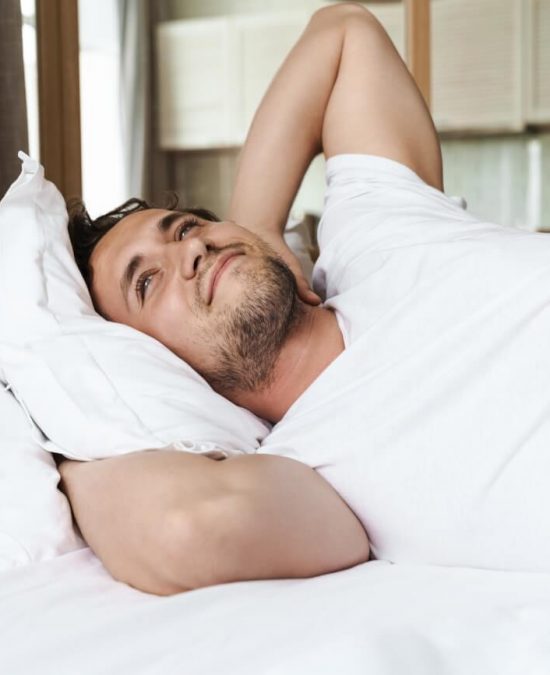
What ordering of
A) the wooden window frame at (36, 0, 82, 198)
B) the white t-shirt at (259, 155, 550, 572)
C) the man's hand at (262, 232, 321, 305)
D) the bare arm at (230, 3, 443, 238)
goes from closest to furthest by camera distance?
the white t-shirt at (259, 155, 550, 572) < the man's hand at (262, 232, 321, 305) < the bare arm at (230, 3, 443, 238) < the wooden window frame at (36, 0, 82, 198)

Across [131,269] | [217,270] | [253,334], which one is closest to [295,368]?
[253,334]

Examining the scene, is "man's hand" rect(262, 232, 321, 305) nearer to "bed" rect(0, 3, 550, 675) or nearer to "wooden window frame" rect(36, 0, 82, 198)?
"bed" rect(0, 3, 550, 675)

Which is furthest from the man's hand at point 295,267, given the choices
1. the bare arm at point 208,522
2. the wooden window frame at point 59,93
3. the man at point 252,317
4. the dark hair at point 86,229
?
the wooden window frame at point 59,93

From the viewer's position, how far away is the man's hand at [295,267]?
4.84 ft

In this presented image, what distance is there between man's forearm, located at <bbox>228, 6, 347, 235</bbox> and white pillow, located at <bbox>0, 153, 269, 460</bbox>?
50 cm

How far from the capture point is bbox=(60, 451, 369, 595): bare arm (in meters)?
0.92

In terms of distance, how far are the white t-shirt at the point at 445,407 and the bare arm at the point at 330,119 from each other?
418 mm

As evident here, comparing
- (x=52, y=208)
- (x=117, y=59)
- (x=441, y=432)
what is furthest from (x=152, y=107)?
(x=441, y=432)

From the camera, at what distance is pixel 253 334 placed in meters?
1.36

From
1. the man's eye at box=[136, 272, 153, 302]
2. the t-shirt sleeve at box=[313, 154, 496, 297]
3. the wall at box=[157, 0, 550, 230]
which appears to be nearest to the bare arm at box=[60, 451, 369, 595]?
the man's eye at box=[136, 272, 153, 302]

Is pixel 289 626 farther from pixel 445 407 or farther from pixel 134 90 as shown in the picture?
pixel 134 90

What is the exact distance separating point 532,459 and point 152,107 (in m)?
2.61

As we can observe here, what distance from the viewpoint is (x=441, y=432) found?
44.1 inches

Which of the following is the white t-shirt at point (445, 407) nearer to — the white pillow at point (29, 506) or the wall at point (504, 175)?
the white pillow at point (29, 506)
